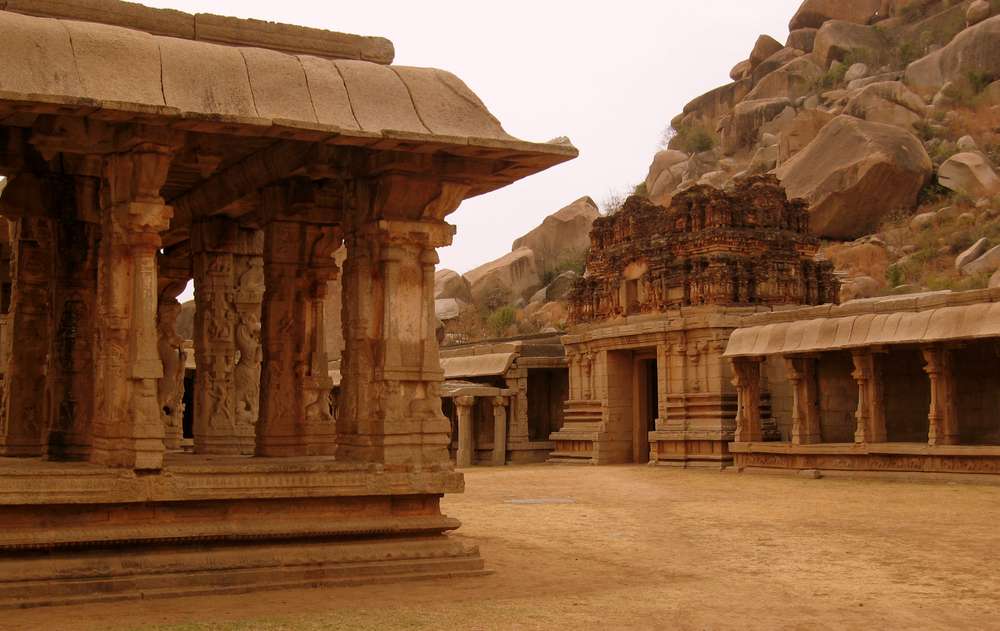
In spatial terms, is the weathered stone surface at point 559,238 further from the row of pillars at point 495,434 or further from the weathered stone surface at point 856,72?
the row of pillars at point 495,434

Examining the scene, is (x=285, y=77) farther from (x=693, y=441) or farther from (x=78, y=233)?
(x=693, y=441)

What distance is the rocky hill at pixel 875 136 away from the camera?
38375mm

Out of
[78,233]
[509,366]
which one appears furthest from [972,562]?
[509,366]

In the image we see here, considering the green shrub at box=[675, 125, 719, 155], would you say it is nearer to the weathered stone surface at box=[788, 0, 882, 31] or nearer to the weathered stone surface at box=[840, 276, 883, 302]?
the weathered stone surface at box=[788, 0, 882, 31]

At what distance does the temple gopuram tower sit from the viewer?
74.3 feet

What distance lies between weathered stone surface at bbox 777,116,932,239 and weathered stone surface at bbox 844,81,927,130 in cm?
561

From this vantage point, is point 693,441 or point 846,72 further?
point 846,72

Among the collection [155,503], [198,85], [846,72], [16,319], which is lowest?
[155,503]

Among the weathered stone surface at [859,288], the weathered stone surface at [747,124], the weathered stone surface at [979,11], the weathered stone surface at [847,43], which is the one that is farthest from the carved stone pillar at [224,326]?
the weathered stone surface at [847,43]

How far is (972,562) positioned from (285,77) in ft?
21.3

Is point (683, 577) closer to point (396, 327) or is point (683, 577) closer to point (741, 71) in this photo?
point (396, 327)

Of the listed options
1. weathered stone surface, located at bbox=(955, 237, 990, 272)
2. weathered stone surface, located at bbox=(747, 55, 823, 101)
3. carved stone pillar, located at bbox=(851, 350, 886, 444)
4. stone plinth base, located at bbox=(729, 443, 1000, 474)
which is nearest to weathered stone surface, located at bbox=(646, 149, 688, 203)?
weathered stone surface, located at bbox=(747, 55, 823, 101)

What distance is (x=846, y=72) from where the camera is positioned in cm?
5481

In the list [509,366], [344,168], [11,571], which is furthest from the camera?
[509,366]
